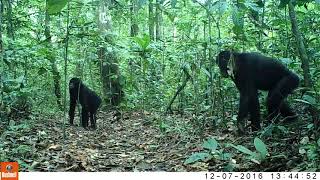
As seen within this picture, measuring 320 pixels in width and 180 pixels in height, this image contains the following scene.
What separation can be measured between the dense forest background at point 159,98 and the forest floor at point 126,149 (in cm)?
Result: 1

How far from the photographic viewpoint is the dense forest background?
282 cm

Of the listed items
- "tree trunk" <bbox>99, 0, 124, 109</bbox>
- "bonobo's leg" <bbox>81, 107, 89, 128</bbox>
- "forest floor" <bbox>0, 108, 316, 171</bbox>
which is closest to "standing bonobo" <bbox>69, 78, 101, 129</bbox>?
"bonobo's leg" <bbox>81, 107, 89, 128</bbox>

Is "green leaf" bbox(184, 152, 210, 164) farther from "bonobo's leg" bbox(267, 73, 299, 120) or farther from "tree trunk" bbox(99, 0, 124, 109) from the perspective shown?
"tree trunk" bbox(99, 0, 124, 109)

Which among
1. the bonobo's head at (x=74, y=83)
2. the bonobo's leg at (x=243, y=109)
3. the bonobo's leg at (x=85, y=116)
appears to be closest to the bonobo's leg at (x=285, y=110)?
the bonobo's leg at (x=243, y=109)

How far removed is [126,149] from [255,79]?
1.39 meters

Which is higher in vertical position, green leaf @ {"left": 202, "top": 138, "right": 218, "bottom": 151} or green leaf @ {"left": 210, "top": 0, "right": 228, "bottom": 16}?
green leaf @ {"left": 210, "top": 0, "right": 228, "bottom": 16}

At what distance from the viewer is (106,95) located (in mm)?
7043

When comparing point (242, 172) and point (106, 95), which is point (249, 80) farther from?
point (106, 95)

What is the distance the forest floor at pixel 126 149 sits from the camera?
110 inches

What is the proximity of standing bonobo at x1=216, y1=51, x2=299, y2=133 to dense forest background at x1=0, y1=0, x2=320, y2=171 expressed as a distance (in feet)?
0.41

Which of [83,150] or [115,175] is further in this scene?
[83,150]

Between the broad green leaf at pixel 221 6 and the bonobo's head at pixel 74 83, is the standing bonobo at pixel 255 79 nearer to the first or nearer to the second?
the broad green leaf at pixel 221 6

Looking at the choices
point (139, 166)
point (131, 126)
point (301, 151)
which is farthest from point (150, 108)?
point (301, 151)

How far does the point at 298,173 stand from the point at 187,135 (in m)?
1.85
